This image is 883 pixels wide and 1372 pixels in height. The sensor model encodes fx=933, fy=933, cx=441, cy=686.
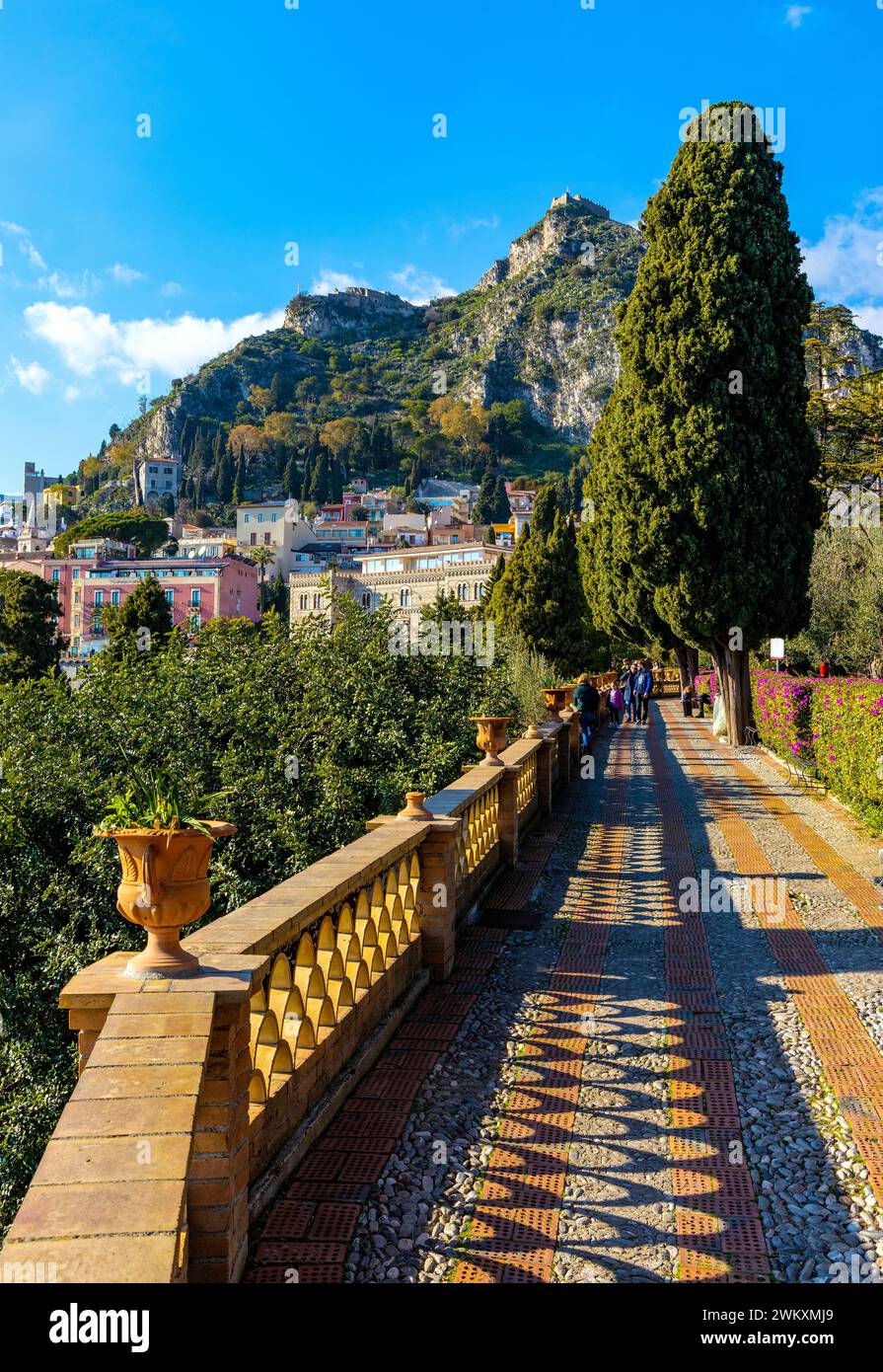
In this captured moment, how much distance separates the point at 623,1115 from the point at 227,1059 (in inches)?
83.5

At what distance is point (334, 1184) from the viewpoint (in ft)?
11.0

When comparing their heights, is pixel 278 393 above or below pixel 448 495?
above

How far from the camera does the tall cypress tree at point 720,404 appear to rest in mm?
17281

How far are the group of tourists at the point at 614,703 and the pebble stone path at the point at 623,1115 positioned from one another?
389 inches

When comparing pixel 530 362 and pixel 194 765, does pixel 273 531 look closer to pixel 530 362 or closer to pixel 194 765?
pixel 530 362

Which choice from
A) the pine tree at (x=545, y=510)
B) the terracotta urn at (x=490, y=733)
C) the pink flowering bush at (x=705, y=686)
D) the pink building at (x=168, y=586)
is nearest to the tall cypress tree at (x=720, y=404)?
the terracotta urn at (x=490, y=733)

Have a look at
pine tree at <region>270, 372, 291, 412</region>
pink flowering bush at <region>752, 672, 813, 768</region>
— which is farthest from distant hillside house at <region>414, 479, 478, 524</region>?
pink flowering bush at <region>752, 672, 813, 768</region>

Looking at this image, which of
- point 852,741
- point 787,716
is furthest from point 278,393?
point 852,741

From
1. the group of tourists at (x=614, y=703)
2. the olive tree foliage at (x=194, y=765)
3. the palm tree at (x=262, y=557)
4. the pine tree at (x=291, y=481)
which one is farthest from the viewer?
the pine tree at (x=291, y=481)

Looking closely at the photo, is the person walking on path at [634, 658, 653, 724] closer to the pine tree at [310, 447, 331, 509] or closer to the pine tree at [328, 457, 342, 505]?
the pine tree at [310, 447, 331, 509]

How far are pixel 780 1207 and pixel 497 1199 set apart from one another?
40.0 inches

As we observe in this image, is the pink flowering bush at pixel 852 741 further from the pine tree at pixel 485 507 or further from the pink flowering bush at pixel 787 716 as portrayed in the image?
the pine tree at pixel 485 507

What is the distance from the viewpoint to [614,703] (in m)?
25.8
